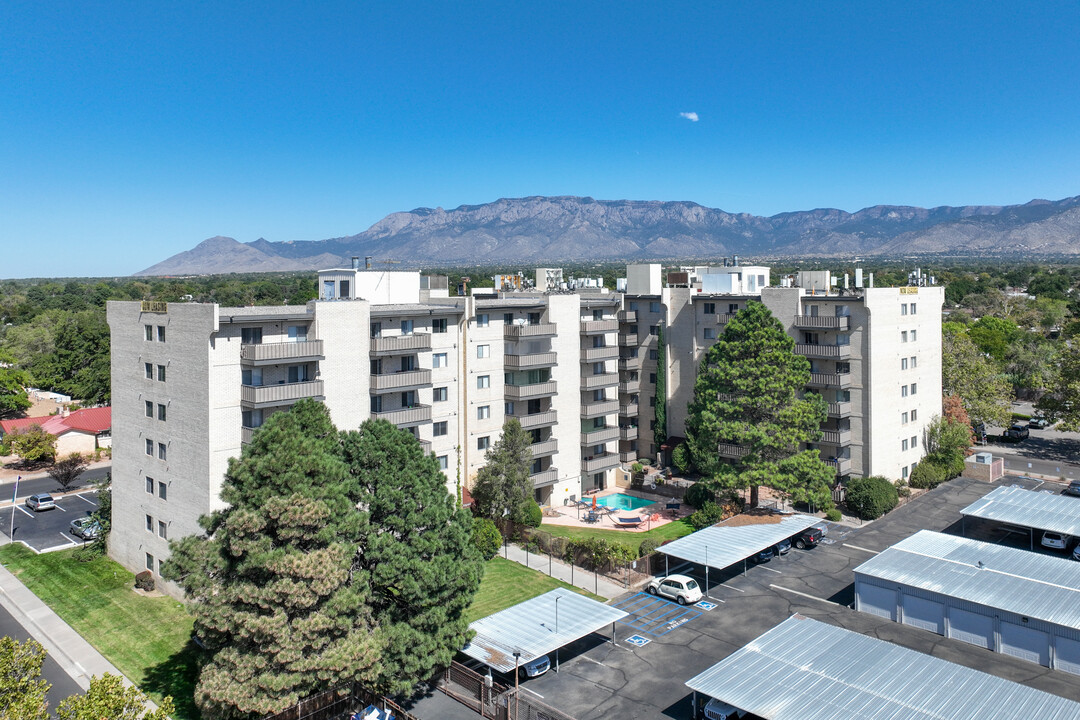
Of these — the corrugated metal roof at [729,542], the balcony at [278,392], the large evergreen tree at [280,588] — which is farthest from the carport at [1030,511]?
the balcony at [278,392]

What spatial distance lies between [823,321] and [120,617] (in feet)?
169

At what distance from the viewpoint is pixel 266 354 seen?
134ft

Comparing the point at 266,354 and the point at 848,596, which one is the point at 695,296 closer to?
the point at 848,596

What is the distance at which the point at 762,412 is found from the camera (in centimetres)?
5294

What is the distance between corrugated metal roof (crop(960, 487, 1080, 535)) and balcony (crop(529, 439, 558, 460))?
27977 mm

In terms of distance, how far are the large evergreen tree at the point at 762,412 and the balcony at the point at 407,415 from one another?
64.6 feet

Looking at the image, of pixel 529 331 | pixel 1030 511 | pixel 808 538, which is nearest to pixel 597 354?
pixel 529 331

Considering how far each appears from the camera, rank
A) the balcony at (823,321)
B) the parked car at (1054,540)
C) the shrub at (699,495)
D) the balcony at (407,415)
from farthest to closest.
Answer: the balcony at (823,321) → the shrub at (699,495) → the balcony at (407,415) → the parked car at (1054,540)

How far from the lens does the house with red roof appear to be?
7556 centimetres

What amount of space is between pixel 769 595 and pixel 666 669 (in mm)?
10666

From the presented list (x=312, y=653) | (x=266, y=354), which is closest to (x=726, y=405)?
(x=266, y=354)

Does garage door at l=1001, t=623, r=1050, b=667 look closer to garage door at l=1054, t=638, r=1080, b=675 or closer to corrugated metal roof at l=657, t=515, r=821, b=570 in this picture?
garage door at l=1054, t=638, r=1080, b=675

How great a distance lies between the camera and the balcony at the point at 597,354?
6331 centimetres

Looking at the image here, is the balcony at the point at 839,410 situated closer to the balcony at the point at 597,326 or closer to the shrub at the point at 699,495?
the shrub at the point at 699,495
